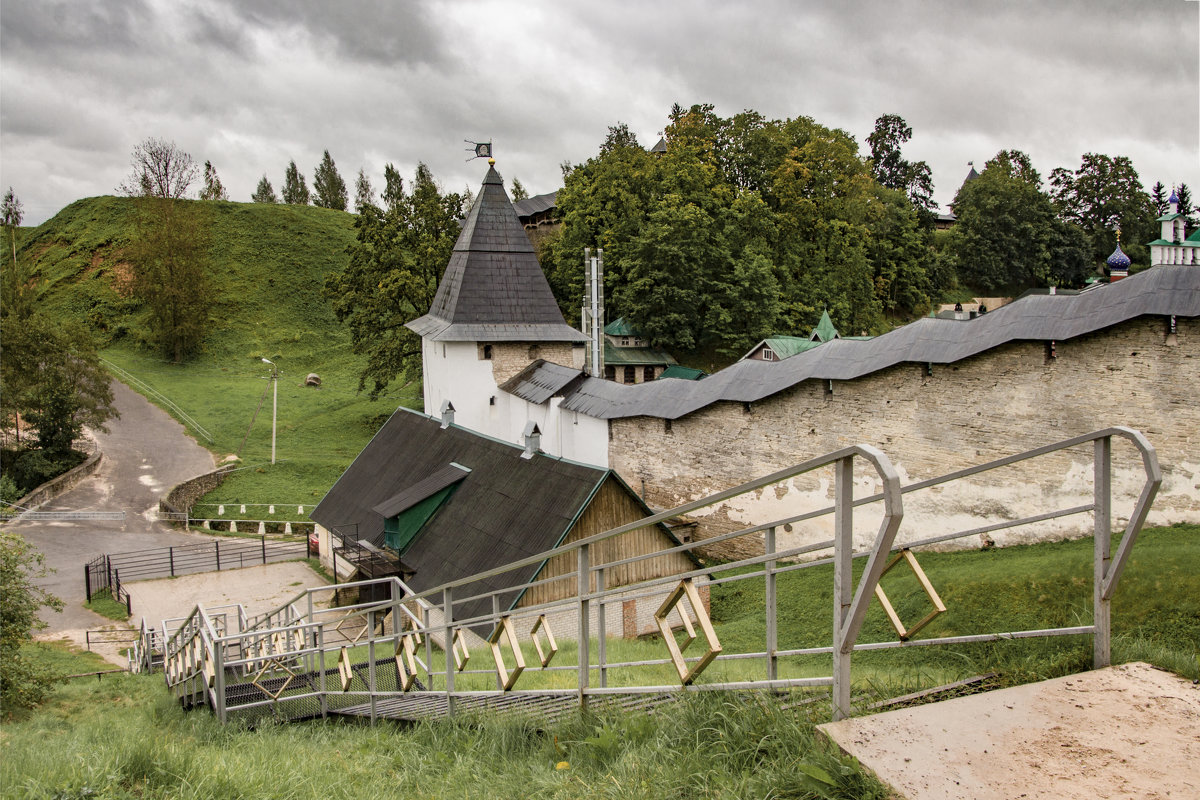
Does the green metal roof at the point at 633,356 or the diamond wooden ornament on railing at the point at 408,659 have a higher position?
the green metal roof at the point at 633,356

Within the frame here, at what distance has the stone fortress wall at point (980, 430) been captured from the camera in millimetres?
12664

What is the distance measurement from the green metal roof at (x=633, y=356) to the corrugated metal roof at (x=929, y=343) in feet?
55.0

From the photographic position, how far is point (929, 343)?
48.1 ft

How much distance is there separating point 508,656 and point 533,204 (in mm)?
67074

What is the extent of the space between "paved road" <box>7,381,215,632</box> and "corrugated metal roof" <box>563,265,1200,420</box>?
1235 cm

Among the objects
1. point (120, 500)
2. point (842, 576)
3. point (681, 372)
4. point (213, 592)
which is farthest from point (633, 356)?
point (842, 576)

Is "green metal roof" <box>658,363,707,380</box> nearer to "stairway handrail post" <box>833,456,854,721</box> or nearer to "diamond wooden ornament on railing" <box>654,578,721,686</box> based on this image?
"diamond wooden ornament on railing" <box>654,578,721,686</box>

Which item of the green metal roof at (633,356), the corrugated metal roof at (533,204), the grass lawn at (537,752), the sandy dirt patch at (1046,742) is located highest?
the corrugated metal roof at (533,204)

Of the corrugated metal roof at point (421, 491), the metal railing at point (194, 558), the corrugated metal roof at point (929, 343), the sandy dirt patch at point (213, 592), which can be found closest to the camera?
the corrugated metal roof at point (929, 343)

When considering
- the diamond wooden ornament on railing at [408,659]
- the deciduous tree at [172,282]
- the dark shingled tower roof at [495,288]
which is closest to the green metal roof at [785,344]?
the dark shingled tower roof at [495,288]

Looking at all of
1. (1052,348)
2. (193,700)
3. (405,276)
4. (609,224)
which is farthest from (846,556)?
(609,224)

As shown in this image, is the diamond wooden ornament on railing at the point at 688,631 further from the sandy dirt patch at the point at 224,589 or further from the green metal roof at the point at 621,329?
the green metal roof at the point at 621,329

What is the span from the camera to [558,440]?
817 inches

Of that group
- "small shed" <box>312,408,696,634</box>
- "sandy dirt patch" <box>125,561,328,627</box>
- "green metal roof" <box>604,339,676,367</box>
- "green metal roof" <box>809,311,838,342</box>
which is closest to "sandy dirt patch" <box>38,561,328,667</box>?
"sandy dirt patch" <box>125,561,328,627</box>
